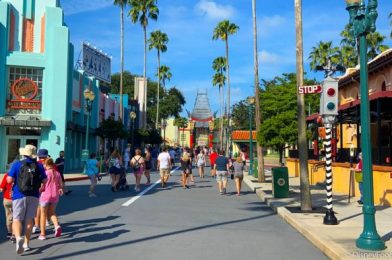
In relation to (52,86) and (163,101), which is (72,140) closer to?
(52,86)

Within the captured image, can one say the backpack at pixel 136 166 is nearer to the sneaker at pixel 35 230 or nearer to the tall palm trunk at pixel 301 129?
the tall palm trunk at pixel 301 129

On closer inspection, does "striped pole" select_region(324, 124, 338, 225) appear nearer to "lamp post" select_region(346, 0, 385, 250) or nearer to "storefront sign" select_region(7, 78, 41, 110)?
"lamp post" select_region(346, 0, 385, 250)

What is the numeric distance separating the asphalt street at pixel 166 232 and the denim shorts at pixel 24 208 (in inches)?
24.0

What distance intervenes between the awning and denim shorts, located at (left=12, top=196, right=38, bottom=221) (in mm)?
23339

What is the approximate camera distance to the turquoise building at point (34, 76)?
30.9 metres

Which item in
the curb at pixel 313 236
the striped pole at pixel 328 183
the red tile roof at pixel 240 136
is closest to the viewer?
the curb at pixel 313 236

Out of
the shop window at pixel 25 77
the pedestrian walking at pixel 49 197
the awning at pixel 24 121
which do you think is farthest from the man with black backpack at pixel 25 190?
the shop window at pixel 25 77

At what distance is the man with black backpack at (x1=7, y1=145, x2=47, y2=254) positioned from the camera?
8.15 metres

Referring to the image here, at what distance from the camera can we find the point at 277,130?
21.9m

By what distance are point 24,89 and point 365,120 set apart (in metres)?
26.8

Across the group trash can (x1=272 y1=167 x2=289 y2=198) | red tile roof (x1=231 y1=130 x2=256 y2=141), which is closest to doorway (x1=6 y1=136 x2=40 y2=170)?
trash can (x1=272 y1=167 x2=289 y2=198)

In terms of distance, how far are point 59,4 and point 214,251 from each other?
29.0 metres

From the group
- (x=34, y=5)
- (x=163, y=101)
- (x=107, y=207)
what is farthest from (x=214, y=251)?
(x=163, y=101)

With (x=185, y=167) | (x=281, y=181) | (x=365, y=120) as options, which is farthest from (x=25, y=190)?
(x=185, y=167)
